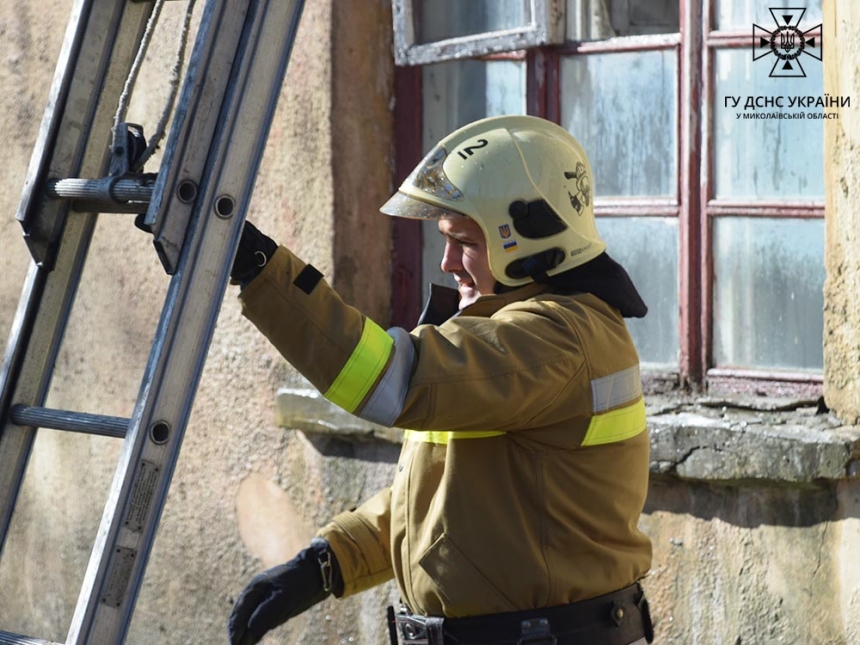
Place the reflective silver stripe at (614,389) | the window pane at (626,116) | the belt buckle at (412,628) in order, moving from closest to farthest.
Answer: the reflective silver stripe at (614,389)
the belt buckle at (412,628)
the window pane at (626,116)

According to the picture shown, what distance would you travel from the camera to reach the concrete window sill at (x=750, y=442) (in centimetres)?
326

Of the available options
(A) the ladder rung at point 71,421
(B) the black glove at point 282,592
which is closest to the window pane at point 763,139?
(B) the black glove at point 282,592

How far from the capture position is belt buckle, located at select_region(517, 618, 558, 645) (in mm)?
2400

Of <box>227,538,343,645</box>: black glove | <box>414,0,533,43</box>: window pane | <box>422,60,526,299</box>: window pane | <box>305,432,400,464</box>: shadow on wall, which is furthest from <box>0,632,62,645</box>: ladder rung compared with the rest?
<box>414,0,533,43</box>: window pane

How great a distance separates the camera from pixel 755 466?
3348mm

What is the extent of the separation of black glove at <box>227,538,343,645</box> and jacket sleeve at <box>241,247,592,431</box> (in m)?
0.77

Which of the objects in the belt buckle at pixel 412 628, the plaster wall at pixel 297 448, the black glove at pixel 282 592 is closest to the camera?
the belt buckle at pixel 412 628

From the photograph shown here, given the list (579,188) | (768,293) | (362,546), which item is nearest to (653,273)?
(768,293)

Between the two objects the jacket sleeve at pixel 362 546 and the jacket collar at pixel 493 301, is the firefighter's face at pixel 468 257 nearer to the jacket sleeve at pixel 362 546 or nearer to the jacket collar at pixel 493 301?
the jacket collar at pixel 493 301

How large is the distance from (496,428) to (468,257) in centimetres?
43

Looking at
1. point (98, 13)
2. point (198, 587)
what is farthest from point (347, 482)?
point (98, 13)

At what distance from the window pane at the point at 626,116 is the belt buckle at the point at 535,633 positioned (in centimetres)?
180

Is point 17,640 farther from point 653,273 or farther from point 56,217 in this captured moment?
point 653,273

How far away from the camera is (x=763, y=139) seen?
12.1 ft
